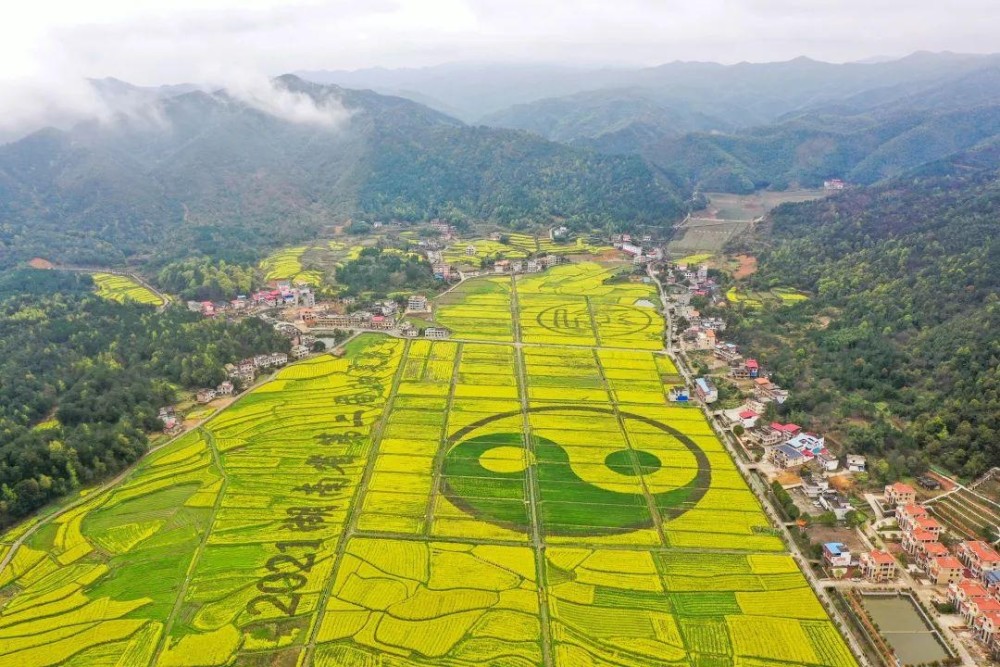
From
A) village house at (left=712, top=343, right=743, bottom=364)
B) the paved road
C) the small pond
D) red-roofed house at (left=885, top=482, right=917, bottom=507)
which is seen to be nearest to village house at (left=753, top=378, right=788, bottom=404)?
village house at (left=712, top=343, right=743, bottom=364)

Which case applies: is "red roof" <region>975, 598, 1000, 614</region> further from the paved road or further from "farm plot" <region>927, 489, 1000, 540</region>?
"farm plot" <region>927, 489, 1000, 540</region>

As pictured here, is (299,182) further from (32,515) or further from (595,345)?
(32,515)

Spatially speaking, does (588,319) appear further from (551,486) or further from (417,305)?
(551,486)

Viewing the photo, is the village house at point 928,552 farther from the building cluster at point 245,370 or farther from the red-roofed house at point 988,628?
the building cluster at point 245,370

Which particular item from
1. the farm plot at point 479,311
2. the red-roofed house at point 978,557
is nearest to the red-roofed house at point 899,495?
the red-roofed house at point 978,557

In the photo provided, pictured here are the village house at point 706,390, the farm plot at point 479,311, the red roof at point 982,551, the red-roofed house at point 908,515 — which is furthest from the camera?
the farm plot at point 479,311

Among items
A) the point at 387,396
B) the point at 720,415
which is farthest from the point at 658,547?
the point at 387,396
